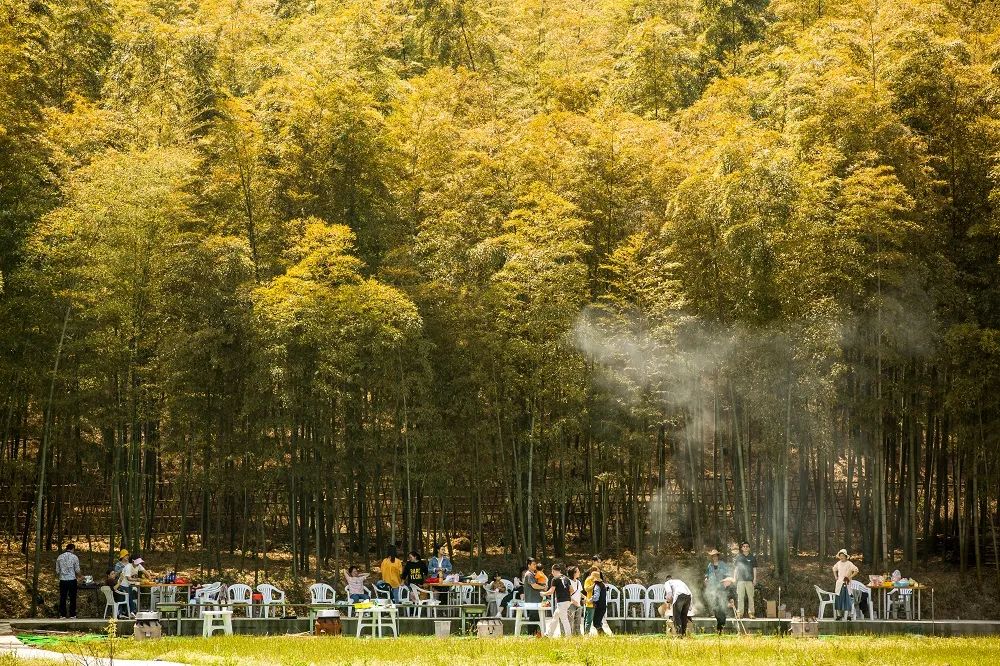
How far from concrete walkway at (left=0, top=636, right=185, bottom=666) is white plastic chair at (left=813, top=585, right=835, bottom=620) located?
→ 33.3ft

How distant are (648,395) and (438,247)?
4.17 metres

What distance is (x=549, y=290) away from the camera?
1900cm

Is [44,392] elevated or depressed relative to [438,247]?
depressed

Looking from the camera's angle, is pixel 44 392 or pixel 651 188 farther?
pixel 651 188

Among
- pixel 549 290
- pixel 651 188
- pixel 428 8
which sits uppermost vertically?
Result: pixel 428 8

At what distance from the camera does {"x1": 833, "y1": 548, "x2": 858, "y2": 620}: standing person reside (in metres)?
15.6

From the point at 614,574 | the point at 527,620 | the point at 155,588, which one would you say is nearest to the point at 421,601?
the point at 527,620

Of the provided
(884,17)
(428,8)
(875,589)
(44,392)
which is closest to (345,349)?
(44,392)

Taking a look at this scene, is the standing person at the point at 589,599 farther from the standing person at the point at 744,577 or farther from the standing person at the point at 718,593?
the standing person at the point at 744,577

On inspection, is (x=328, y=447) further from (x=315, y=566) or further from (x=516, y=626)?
(x=516, y=626)

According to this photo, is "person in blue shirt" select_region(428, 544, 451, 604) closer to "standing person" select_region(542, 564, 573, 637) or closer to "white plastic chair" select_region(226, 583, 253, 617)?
"white plastic chair" select_region(226, 583, 253, 617)

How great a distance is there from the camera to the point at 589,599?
14305mm

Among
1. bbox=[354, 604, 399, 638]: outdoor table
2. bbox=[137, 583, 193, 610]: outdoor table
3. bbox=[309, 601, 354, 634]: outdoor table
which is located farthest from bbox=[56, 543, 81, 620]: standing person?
bbox=[354, 604, 399, 638]: outdoor table

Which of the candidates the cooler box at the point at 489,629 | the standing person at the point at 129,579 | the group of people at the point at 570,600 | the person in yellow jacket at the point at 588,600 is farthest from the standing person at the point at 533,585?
the standing person at the point at 129,579
